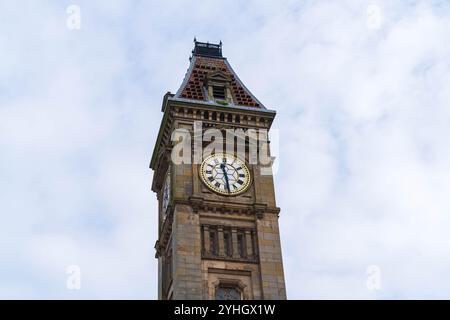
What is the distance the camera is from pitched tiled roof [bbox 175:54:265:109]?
219 ft

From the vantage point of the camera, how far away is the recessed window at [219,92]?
222 ft

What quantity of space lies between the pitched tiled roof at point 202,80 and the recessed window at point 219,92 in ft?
2.66

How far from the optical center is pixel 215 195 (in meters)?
60.2

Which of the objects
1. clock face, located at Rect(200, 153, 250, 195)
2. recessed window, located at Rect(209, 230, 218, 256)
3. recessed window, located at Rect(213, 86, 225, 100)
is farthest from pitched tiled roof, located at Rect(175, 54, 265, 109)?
recessed window, located at Rect(209, 230, 218, 256)

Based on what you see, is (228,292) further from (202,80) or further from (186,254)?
(202,80)

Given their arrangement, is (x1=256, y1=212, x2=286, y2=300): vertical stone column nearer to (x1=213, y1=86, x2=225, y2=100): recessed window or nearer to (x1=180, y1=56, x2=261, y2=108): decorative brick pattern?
(x1=180, y1=56, x2=261, y2=108): decorative brick pattern

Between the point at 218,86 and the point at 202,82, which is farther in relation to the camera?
the point at 202,82

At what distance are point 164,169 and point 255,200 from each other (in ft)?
28.4

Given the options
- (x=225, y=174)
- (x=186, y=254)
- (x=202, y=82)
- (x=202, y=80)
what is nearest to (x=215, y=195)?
(x=225, y=174)

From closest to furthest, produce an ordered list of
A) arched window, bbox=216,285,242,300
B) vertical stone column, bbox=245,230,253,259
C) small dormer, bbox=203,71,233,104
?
arched window, bbox=216,285,242,300 < vertical stone column, bbox=245,230,253,259 < small dormer, bbox=203,71,233,104

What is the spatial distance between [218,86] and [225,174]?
9763mm

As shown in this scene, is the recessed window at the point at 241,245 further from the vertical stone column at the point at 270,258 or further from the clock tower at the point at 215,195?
the vertical stone column at the point at 270,258

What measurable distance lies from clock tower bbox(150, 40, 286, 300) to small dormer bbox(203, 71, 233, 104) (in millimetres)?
81

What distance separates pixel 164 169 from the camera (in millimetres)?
65375
